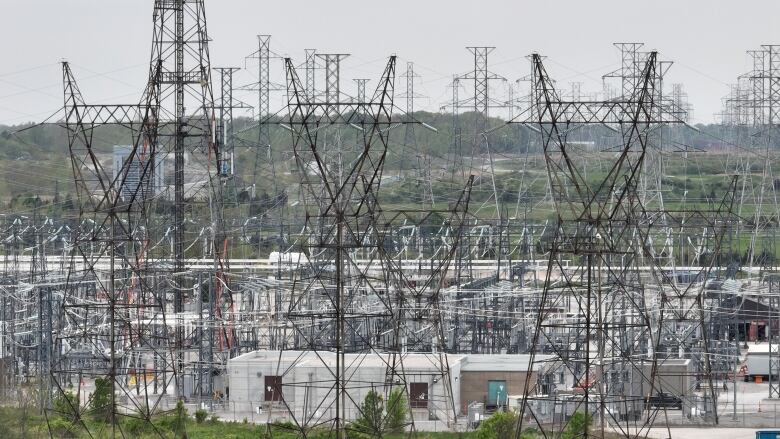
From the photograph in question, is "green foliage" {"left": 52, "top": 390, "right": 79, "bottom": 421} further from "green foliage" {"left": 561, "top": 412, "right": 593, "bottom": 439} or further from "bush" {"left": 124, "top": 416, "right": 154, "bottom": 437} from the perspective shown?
"green foliage" {"left": 561, "top": 412, "right": 593, "bottom": 439}

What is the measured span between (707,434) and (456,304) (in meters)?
13.6

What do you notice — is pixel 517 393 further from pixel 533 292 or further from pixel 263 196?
pixel 263 196

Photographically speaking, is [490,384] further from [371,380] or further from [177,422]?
[177,422]

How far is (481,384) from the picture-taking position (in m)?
35.3

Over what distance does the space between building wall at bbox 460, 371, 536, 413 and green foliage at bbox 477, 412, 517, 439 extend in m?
6.39

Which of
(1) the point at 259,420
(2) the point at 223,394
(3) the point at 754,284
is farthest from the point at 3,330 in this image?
(3) the point at 754,284

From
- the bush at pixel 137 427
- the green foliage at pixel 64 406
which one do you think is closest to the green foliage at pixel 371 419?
the bush at pixel 137 427

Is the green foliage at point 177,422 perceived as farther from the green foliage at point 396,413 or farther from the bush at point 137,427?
the green foliage at point 396,413

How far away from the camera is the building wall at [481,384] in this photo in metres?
35.3

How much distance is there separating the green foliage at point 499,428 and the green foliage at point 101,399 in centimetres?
683

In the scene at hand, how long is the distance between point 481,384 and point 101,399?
806 cm

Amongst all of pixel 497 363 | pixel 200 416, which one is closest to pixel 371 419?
pixel 200 416

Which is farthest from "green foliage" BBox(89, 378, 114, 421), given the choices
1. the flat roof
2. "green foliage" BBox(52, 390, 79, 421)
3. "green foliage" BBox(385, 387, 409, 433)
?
the flat roof

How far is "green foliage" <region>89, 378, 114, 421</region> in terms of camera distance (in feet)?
101
